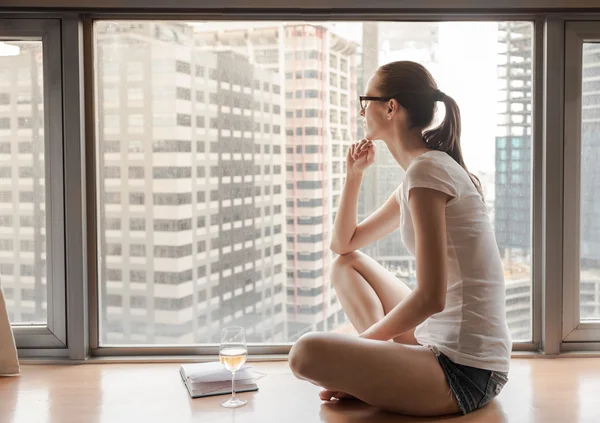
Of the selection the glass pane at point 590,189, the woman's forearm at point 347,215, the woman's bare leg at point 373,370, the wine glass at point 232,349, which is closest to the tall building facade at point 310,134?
the woman's forearm at point 347,215

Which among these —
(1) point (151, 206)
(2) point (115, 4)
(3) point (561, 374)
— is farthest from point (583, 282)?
(2) point (115, 4)

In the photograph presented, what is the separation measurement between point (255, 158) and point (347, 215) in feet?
1.45

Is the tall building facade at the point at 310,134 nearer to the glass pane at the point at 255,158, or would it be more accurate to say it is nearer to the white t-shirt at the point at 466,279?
the glass pane at the point at 255,158

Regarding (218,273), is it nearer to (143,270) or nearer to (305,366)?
(143,270)

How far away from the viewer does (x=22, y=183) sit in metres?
2.33

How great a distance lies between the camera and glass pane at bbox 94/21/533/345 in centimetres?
233

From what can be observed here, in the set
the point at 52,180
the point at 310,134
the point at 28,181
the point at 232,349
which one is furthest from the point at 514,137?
the point at 28,181

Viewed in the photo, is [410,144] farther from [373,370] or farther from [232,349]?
[232,349]

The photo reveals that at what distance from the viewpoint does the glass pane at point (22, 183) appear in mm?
2311

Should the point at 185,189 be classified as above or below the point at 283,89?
below

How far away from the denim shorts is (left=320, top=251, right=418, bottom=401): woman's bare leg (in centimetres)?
29

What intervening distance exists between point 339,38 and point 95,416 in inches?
59.6

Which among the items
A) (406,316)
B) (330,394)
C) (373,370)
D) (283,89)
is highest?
(283,89)

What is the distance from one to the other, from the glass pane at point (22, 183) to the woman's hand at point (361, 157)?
113 cm
